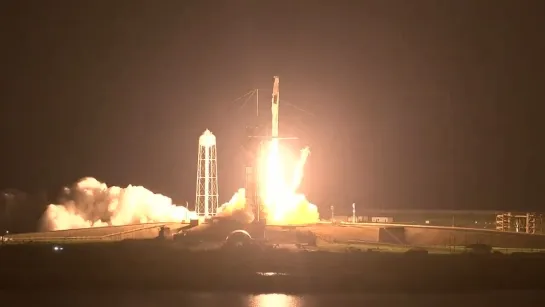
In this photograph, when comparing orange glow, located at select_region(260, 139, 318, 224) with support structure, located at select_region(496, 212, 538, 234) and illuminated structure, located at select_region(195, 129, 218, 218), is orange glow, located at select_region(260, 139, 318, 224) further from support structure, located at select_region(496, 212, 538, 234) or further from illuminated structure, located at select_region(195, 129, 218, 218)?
support structure, located at select_region(496, 212, 538, 234)

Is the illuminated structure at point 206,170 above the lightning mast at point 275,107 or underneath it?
underneath

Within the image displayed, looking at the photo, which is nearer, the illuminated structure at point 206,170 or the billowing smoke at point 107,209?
the illuminated structure at point 206,170

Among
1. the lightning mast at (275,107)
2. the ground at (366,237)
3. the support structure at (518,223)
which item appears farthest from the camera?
the lightning mast at (275,107)

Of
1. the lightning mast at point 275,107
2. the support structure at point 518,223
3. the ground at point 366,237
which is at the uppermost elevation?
the lightning mast at point 275,107

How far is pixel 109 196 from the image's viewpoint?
83125mm

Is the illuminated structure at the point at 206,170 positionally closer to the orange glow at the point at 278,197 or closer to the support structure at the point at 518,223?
the orange glow at the point at 278,197

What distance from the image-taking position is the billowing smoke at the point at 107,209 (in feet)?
262

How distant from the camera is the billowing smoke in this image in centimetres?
7981

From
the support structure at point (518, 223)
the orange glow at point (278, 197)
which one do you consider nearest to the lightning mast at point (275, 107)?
the orange glow at point (278, 197)

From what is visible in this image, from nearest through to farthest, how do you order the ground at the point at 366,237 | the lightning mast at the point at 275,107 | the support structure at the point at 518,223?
the ground at the point at 366,237, the support structure at the point at 518,223, the lightning mast at the point at 275,107

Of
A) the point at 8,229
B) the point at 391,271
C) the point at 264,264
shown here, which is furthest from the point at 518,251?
the point at 8,229

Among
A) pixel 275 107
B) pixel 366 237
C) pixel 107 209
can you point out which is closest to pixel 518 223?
pixel 366 237

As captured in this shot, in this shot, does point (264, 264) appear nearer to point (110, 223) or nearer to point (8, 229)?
point (110, 223)

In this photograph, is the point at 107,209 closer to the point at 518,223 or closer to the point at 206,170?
the point at 206,170
